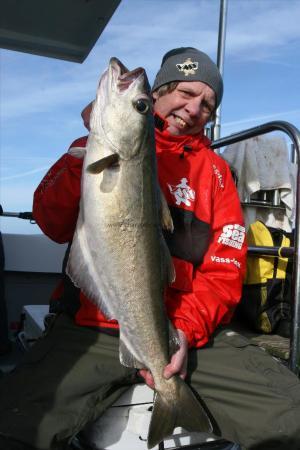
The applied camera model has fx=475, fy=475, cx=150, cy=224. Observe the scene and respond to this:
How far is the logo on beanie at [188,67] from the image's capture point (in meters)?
3.45

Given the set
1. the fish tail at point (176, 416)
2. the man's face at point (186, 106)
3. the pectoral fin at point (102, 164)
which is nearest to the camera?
the pectoral fin at point (102, 164)

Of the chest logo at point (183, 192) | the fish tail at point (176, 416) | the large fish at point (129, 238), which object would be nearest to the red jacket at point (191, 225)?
the chest logo at point (183, 192)

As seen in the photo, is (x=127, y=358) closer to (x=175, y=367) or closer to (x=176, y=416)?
(x=175, y=367)

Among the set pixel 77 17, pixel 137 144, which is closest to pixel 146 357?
pixel 137 144

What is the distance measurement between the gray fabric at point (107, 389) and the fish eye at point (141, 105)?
132cm

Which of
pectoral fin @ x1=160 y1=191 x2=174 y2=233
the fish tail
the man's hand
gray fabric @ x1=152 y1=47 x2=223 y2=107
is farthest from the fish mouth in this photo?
the fish tail

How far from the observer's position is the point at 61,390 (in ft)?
8.46

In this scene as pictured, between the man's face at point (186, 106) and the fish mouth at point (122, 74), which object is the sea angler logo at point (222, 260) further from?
the fish mouth at point (122, 74)

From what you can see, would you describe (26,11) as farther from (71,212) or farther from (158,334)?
(158,334)

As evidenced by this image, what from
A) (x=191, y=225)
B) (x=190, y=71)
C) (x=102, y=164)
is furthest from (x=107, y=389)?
(x=190, y=71)

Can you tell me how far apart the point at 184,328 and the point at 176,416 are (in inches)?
20.2

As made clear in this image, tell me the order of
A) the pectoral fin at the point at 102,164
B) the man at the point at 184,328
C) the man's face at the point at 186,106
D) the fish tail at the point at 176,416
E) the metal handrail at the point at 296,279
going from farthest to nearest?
the man's face at the point at 186,106 → the metal handrail at the point at 296,279 → the man at the point at 184,328 → the fish tail at the point at 176,416 → the pectoral fin at the point at 102,164

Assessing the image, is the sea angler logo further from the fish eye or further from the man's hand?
the fish eye

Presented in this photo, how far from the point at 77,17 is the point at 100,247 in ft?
10.7
